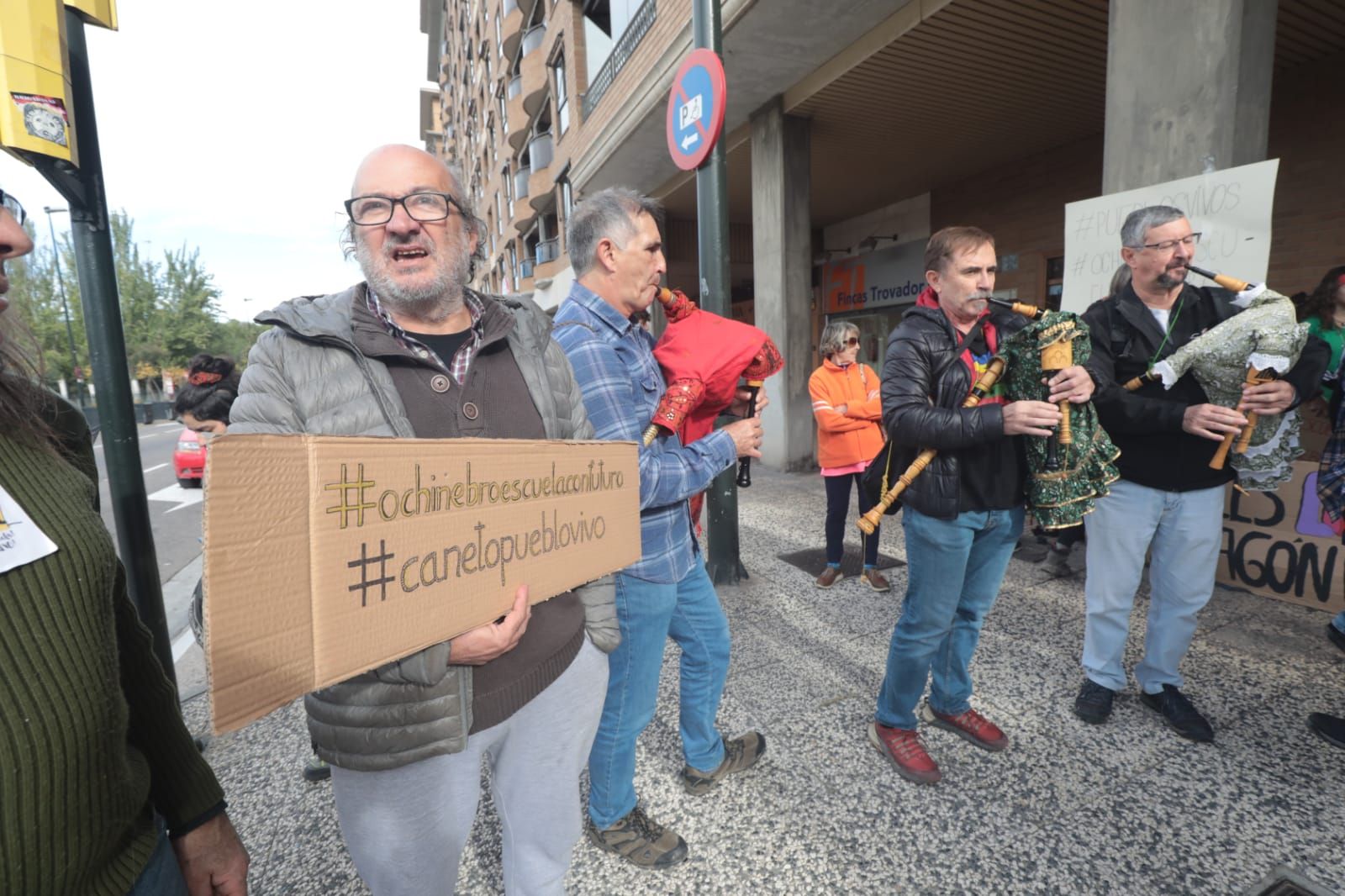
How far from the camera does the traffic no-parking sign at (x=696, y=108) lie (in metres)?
3.94

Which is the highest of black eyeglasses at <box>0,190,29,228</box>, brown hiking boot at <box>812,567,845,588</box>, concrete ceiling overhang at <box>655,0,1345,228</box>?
concrete ceiling overhang at <box>655,0,1345,228</box>

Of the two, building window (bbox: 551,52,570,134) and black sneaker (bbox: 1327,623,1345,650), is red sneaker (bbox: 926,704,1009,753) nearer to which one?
black sneaker (bbox: 1327,623,1345,650)

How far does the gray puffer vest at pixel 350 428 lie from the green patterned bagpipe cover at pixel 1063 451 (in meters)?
2.06

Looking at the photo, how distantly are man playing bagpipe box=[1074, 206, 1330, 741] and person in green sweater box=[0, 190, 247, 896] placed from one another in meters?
3.14

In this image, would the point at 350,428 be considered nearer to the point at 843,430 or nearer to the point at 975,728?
the point at 975,728

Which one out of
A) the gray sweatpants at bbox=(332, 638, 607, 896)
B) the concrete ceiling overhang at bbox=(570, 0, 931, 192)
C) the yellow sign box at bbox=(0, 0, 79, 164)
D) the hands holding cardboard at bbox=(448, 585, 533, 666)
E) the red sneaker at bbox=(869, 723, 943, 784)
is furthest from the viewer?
the concrete ceiling overhang at bbox=(570, 0, 931, 192)

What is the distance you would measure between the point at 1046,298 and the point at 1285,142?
9.75ft

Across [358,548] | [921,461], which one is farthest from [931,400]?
[358,548]

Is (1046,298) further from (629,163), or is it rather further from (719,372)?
(719,372)

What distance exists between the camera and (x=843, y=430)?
4.50 meters

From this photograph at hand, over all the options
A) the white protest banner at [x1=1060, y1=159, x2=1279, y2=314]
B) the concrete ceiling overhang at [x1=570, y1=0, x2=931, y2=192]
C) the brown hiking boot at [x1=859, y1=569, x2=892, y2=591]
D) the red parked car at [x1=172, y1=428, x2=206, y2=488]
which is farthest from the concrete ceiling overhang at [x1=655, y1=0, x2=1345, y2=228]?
the red parked car at [x1=172, y1=428, x2=206, y2=488]

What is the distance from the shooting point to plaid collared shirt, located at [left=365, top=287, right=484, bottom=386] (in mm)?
1407

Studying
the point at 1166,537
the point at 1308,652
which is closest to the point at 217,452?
the point at 1166,537

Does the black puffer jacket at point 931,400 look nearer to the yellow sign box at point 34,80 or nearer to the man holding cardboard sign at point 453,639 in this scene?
the man holding cardboard sign at point 453,639
